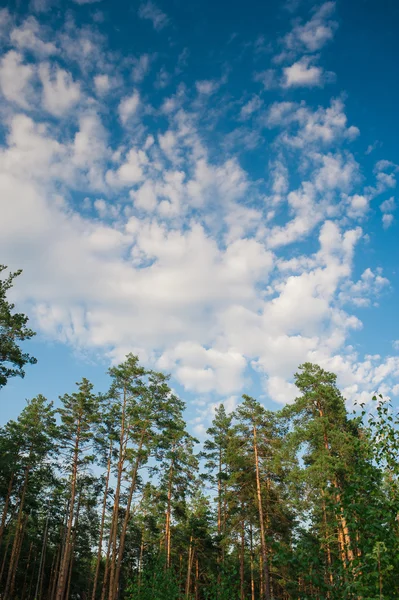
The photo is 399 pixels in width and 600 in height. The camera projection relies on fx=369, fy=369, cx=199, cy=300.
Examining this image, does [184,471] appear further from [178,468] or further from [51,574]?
[51,574]

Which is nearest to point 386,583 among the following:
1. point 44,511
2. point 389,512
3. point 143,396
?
point 389,512

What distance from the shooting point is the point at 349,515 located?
4441 mm

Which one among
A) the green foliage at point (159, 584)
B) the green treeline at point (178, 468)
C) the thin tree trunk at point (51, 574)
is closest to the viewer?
the green foliage at point (159, 584)

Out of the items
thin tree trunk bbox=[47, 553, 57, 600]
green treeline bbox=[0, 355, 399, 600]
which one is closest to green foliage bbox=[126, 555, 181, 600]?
green treeline bbox=[0, 355, 399, 600]

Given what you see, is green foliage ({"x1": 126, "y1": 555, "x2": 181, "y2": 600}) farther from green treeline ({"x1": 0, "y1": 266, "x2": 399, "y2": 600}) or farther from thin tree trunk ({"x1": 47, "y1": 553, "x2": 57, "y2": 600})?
thin tree trunk ({"x1": 47, "y1": 553, "x2": 57, "y2": 600})

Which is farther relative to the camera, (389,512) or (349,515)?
(349,515)

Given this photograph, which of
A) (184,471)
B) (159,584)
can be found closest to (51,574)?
(184,471)

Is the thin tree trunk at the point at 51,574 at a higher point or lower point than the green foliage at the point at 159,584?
lower

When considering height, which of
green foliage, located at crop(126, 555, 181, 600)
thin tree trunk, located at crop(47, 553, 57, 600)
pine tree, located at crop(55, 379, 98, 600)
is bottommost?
thin tree trunk, located at crop(47, 553, 57, 600)

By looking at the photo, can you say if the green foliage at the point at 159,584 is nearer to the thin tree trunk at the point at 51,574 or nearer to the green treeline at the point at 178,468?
the green treeline at the point at 178,468

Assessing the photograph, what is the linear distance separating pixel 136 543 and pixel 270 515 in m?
25.4

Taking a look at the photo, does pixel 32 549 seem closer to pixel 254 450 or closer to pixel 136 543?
pixel 136 543

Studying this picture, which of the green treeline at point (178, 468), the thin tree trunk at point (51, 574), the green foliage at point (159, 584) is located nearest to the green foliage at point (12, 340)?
the green treeline at point (178, 468)

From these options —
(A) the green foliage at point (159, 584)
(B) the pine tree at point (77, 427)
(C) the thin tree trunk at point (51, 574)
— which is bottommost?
(C) the thin tree trunk at point (51, 574)
